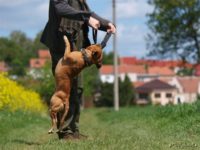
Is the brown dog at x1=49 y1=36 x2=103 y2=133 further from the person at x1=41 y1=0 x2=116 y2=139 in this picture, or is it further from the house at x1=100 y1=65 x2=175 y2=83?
the house at x1=100 y1=65 x2=175 y2=83

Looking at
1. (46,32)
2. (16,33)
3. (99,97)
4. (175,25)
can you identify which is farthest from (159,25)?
(16,33)

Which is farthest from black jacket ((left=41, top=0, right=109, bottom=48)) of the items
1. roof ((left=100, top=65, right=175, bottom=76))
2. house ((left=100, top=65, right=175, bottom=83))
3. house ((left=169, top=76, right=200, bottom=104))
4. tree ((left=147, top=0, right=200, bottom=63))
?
house ((left=100, top=65, right=175, bottom=83))

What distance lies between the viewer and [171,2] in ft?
155

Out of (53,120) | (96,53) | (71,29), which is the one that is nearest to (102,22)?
(71,29)

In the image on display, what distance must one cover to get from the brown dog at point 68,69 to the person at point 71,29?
0.44 metres

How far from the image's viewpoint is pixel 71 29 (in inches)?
357

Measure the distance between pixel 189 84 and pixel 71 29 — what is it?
380ft

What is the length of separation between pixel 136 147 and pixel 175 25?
4109 cm

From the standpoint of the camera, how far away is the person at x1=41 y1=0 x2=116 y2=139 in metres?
8.76

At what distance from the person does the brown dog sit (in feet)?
1.46

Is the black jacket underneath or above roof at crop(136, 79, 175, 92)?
above

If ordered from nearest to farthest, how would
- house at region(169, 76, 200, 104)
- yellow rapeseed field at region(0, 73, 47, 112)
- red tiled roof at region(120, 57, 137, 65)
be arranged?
yellow rapeseed field at region(0, 73, 47, 112), house at region(169, 76, 200, 104), red tiled roof at region(120, 57, 137, 65)

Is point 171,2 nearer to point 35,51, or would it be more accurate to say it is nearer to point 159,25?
point 159,25

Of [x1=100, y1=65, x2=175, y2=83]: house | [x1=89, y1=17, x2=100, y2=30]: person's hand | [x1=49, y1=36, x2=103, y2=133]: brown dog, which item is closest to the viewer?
[x1=49, y1=36, x2=103, y2=133]: brown dog
